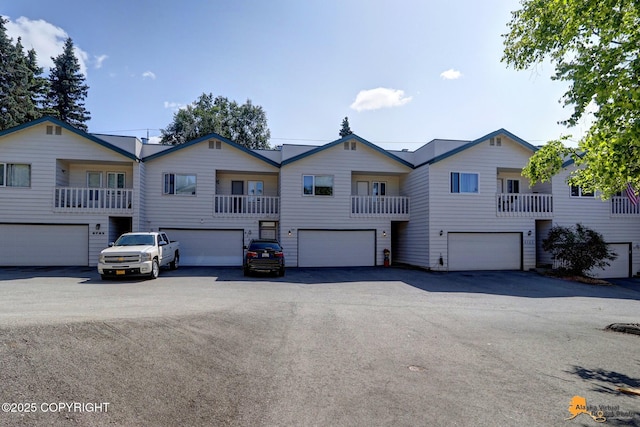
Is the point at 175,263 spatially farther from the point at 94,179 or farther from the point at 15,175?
the point at 15,175

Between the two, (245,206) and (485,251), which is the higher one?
(245,206)

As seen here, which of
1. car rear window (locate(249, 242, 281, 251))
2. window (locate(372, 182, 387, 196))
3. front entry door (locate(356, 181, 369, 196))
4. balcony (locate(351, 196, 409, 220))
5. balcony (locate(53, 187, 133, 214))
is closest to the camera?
car rear window (locate(249, 242, 281, 251))

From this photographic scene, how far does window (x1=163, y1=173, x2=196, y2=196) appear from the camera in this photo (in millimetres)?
19203

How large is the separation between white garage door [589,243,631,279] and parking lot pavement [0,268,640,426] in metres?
11.8

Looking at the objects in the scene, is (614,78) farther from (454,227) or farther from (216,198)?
(216,198)

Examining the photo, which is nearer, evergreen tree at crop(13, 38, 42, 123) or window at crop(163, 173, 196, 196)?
window at crop(163, 173, 196, 196)

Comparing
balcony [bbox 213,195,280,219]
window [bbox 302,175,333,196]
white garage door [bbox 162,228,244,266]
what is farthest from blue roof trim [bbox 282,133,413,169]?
white garage door [bbox 162,228,244,266]

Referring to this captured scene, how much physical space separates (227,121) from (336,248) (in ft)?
87.0

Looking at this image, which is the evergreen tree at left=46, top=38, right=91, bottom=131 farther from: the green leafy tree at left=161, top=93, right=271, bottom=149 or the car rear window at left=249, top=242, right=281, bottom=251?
the car rear window at left=249, top=242, right=281, bottom=251

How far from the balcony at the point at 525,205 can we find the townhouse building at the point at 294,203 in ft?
0.19

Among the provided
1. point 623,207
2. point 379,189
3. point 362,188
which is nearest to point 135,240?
point 362,188

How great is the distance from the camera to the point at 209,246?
19375 millimetres

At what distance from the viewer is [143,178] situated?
61.8ft

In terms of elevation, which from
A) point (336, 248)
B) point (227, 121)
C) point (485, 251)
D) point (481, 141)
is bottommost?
point (485, 251)
